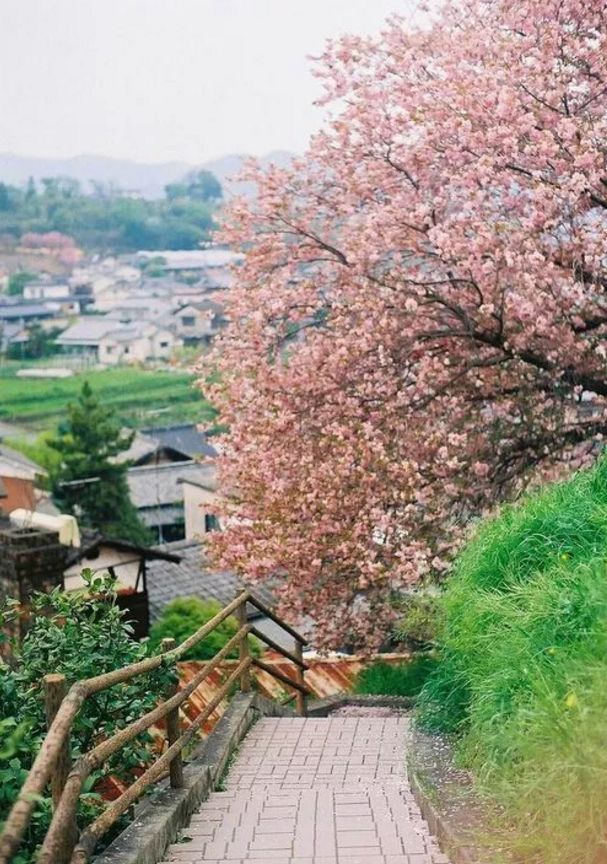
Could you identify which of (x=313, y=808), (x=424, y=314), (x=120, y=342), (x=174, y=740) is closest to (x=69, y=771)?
(x=174, y=740)

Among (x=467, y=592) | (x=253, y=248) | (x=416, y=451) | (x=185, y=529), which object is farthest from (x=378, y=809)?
(x=185, y=529)

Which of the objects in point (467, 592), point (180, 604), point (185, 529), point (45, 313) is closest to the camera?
point (467, 592)

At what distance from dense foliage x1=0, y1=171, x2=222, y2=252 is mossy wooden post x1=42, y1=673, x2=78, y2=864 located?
5953 inches

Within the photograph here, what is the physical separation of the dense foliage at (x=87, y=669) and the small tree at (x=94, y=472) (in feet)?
130

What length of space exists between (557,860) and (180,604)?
22564mm

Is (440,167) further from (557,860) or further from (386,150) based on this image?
(557,860)

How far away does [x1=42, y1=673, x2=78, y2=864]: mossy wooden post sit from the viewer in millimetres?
4488

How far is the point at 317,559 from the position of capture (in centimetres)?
1341

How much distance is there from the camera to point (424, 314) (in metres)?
13.3

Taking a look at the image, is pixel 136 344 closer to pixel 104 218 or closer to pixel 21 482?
pixel 104 218

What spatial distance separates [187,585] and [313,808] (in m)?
25.2

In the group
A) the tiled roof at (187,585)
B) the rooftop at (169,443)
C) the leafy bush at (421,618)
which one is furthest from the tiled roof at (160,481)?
the leafy bush at (421,618)

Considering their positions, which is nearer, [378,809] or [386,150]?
[378,809]

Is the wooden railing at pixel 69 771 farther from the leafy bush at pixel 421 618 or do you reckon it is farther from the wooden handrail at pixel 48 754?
the leafy bush at pixel 421 618
